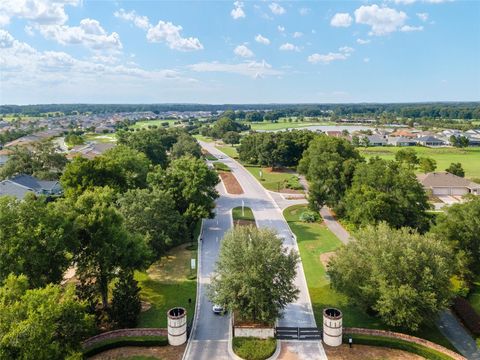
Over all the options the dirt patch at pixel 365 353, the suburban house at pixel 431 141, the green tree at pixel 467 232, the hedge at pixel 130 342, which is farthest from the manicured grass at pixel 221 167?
the suburban house at pixel 431 141

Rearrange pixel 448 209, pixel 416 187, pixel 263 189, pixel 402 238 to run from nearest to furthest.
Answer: pixel 402 238
pixel 448 209
pixel 416 187
pixel 263 189

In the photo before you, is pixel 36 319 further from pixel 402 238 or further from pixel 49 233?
pixel 402 238

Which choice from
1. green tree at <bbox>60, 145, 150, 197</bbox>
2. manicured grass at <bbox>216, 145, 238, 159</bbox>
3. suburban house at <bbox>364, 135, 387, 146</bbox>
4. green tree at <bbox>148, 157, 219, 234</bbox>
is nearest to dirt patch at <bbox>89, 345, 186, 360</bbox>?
green tree at <bbox>148, 157, 219, 234</bbox>

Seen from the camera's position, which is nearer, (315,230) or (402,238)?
(402,238)

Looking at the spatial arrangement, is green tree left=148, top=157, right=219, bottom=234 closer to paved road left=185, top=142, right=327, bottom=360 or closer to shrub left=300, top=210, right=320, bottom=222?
paved road left=185, top=142, right=327, bottom=360

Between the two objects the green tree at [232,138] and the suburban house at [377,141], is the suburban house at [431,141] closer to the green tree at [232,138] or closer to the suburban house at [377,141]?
the suburban house at [377,141]

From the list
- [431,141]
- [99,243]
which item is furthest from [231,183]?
[431,141]

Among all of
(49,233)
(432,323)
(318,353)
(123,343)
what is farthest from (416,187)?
(49,233)
